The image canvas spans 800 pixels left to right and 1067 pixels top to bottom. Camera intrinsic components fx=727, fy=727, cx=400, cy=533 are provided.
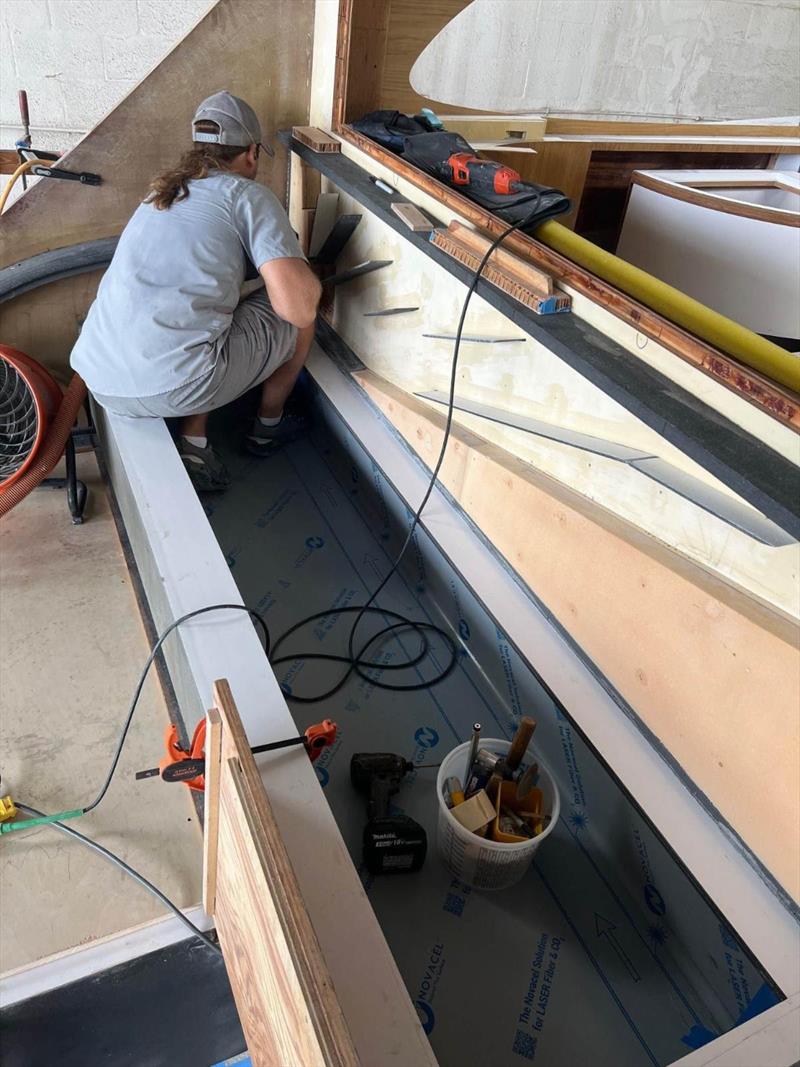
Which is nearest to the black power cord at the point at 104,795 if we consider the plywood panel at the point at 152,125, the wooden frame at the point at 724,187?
the plywood panel at the point at 152,125

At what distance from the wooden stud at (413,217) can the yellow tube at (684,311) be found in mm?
253

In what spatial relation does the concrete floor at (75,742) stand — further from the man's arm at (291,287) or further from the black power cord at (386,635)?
the man's arm at (291,287)

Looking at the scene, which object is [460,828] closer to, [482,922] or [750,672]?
[482,922]

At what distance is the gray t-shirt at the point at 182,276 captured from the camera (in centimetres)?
180

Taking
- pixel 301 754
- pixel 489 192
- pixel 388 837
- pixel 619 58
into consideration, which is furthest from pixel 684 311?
pixel 619 58

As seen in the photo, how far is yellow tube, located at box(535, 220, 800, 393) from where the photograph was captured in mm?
1047

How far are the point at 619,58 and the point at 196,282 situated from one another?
330 cm

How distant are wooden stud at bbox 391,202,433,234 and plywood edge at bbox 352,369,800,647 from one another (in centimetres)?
44

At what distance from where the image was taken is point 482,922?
1304 millimetres

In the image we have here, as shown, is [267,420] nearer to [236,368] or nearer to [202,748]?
[236,368]

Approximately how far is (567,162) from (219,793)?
2.34 metres

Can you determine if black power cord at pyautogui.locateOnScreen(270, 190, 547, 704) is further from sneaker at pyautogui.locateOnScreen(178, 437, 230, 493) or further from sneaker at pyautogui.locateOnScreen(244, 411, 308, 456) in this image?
sneaker at pyautogui.locateOnScreen(244, 411, 308, 456)

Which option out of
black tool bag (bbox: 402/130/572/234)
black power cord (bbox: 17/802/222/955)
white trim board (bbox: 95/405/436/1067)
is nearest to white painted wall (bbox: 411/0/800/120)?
black tool bag (bbox: 402/130/572/234)

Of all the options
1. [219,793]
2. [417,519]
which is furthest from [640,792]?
[417,519]
